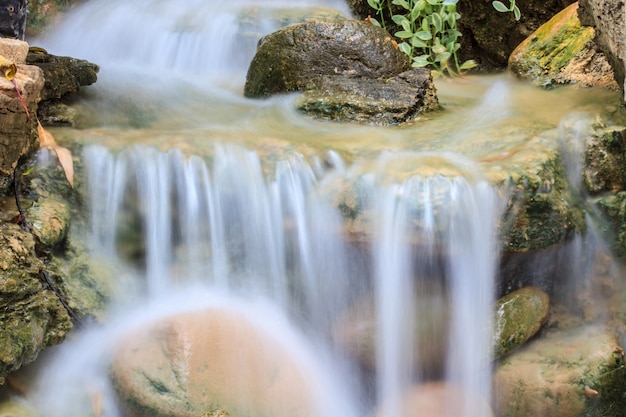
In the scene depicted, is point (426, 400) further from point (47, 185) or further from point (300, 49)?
point (300, 49)

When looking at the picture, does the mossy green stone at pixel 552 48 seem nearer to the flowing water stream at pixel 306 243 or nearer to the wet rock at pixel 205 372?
the flowing water stream at pixel 306 243

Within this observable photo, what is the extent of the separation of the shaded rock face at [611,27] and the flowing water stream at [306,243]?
349 mm

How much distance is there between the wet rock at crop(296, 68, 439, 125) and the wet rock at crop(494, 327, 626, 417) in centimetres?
190

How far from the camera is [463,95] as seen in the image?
5.46 meters

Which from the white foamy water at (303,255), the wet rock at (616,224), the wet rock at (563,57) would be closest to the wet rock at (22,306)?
the white foamy water at (303,255)

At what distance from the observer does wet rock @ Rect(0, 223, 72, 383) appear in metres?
2.89

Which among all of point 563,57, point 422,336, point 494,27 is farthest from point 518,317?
point 494,27

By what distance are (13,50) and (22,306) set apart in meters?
1.34

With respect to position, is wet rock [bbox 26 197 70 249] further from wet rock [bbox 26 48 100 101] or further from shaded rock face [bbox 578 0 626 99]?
shaded rock face [bbox 578 0 626 99]

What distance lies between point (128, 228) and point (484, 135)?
220 centimetres

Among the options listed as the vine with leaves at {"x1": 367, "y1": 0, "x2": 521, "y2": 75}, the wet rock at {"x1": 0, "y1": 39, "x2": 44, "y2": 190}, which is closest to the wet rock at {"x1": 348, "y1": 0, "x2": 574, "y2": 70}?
the vine with leaves at {"x1": 367, "y1": 0, "x2": 521, "y2": 75}

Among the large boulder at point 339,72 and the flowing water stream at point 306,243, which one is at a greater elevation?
the large boulder at point 339,72

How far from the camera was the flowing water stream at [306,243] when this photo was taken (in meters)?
3.42

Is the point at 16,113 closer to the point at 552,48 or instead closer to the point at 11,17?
the point at 11,17
